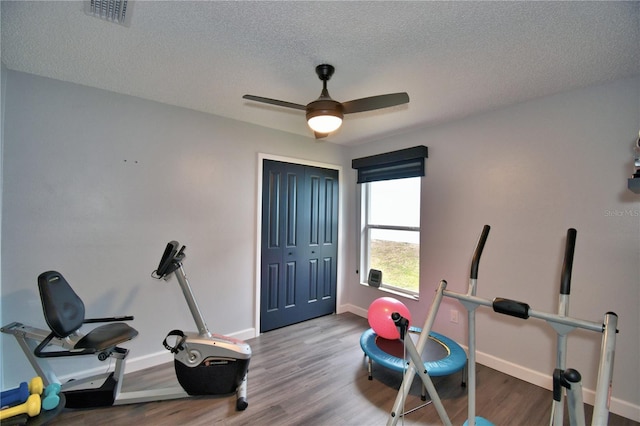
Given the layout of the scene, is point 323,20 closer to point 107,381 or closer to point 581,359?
point 107,381

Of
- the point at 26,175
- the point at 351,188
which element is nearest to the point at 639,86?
the point at 351,188

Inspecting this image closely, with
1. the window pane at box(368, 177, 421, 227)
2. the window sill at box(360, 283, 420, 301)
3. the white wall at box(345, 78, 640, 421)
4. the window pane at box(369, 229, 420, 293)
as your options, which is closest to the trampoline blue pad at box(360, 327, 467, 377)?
the white wall at box(345, 78, 640, 421)

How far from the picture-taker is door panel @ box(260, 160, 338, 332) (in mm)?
3369

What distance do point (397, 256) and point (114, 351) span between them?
3.04m

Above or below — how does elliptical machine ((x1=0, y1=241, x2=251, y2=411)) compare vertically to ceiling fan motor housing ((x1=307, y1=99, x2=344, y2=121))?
below

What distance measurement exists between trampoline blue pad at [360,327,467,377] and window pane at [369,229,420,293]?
2.83ft

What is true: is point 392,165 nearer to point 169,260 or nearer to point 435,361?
point 435,361

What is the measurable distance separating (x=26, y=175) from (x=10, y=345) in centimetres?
127

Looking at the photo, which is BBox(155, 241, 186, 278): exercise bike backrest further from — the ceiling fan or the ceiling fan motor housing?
the ceiling fan motor housing

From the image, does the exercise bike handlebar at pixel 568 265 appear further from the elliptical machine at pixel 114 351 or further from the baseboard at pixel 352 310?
the baseboard at pixel 352 310

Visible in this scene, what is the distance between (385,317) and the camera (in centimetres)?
267

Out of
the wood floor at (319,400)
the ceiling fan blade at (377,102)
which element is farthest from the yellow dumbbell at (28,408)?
the ceiling fan blade at (377,102)

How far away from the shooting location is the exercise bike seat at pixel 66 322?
5.76ft

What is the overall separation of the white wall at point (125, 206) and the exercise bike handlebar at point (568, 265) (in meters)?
2.73
